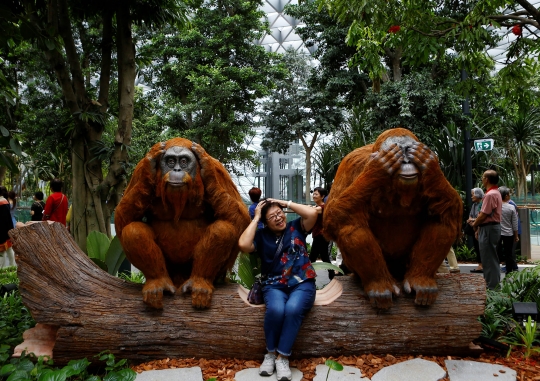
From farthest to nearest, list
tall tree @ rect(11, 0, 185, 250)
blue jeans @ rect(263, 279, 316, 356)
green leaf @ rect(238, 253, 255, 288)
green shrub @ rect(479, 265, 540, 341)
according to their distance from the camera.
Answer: tall tree @ rect(11, 0, 185, 250), green leaf @ rect(238, 253, 255, 288), green shrub @ rect(479, 265, 540, 341), blue jeans @ rect(263, 279, 316, 356)

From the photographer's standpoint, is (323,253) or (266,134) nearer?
(323,253)

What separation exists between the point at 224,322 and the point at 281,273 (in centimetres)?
54

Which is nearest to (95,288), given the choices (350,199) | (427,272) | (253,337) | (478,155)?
(253,337)

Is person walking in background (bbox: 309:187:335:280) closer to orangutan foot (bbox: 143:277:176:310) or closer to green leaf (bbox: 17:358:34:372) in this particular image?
orangutan foot (bbox: 143:277:176:310)

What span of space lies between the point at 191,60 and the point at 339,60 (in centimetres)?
472

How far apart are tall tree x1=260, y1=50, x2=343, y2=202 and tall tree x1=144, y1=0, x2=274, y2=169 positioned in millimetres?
2140

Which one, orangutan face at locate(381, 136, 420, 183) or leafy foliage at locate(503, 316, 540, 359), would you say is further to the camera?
leafy foliage at locate(503, 316, 540, 359)

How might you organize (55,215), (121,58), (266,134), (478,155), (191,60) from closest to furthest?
(121,58)
(55,215)
(478,155)
(191,60)
(266,134)

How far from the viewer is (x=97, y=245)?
4.64 m

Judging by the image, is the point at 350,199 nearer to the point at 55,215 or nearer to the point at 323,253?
the point at 323,253

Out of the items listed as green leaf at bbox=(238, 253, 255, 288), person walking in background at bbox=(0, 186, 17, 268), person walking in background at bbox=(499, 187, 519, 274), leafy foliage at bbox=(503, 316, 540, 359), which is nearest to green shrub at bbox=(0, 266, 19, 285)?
person walking in background at bbox=(0, 186, 17, 268)

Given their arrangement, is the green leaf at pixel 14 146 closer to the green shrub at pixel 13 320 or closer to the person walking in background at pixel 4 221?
the green shrub at pixel 13 320

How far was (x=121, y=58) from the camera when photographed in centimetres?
592

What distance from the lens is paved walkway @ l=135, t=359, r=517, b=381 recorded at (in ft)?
9.28
